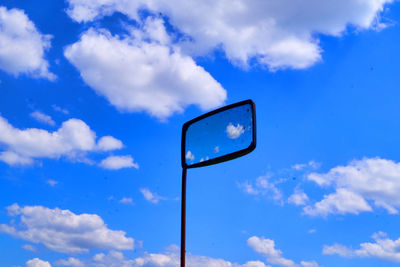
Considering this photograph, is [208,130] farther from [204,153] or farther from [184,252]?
[184,252]

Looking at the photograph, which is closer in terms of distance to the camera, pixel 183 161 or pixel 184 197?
pixel 184 197

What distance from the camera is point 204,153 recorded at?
193 inches

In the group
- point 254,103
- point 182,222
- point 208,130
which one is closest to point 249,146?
point 254,103

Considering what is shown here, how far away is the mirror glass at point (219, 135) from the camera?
4.40 meters

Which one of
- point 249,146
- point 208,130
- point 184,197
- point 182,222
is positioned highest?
point 208,130

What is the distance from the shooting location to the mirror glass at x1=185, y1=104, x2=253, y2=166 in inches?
173

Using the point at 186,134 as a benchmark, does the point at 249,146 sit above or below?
below

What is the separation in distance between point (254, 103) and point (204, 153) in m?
1.03

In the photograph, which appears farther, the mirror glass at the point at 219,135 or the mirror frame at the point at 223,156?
the mirror glass at the point at 219,135

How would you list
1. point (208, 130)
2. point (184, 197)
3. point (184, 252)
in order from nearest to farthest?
point (184, 252)
point (184, 197)
point (208, 130)

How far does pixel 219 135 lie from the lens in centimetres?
481

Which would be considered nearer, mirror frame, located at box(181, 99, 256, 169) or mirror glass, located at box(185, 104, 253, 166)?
mirror frame, located at box(181, 99, 256, 169)

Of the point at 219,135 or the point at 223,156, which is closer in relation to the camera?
the point at 223,156

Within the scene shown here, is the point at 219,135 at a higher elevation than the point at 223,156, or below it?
higher
